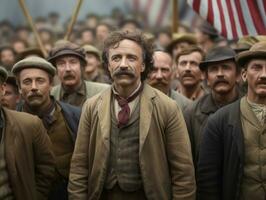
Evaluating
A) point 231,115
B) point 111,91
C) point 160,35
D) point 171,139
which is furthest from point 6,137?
point 160,35

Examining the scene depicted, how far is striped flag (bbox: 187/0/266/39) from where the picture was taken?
828 cm

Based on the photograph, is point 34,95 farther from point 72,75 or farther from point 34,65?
point 72,75

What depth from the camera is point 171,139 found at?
661 centimetres

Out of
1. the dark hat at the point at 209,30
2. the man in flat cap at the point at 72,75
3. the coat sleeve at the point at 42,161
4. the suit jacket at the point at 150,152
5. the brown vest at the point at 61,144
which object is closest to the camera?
the suit jacket at the point at 150,152

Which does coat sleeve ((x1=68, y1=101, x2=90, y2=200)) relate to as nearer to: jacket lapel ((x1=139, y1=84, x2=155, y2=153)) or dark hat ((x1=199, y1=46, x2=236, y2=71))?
jacket lapel ((x1=139, y1=84, x2=155, y2=153))

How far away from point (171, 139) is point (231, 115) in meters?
0.60

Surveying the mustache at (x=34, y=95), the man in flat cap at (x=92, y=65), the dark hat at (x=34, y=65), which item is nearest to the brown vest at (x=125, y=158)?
the mustache at (x=34, y=95)

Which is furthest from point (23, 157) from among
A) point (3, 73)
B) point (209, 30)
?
point (209, 30)

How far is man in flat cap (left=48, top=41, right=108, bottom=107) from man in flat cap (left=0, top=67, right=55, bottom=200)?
5.67ft

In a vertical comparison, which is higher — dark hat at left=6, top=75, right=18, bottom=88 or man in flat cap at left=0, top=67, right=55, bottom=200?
dark hat at left=6, top=75, right=18, bottom=88

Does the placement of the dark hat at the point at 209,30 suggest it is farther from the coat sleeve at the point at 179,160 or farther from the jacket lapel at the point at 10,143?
the jacket lapel at the point at 10,143

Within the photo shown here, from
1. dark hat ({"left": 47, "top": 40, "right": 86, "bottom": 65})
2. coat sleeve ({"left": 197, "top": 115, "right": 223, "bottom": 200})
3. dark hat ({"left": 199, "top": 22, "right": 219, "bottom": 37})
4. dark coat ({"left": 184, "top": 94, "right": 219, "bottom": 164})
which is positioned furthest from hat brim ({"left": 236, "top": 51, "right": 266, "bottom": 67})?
dark hat ({"left": 199, "top": 22, "right": 219, "bottom": 37})

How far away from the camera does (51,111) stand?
771cm

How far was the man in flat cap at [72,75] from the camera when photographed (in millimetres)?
8727
